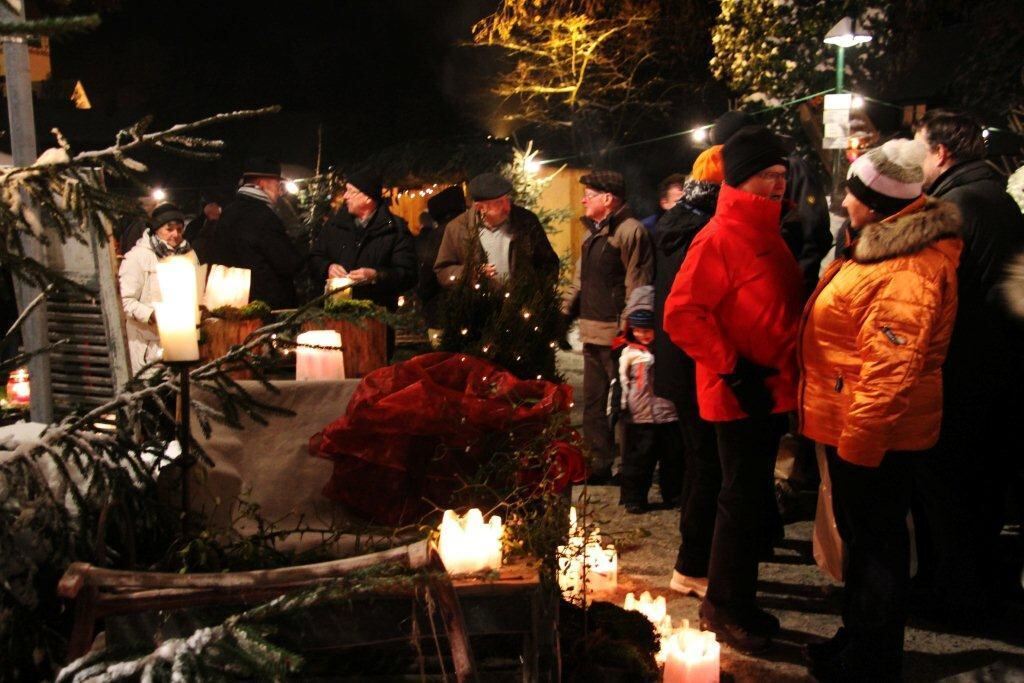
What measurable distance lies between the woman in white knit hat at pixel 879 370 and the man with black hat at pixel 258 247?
432 centimetres

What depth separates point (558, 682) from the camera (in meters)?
3.09

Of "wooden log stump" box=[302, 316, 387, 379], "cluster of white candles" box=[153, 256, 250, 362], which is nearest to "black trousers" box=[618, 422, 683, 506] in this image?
"wooden log stump" box=[302, 316, 387, 379]

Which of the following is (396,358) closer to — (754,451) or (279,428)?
(279,428)

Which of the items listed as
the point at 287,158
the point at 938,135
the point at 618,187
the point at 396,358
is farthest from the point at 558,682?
the point at 287,158

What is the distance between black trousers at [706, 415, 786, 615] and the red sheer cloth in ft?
3.53

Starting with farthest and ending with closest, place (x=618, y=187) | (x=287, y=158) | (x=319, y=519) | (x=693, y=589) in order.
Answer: (x=287, y=158) < (x=618, y=187) < (x=693, y=589) < (x=319, y=519)

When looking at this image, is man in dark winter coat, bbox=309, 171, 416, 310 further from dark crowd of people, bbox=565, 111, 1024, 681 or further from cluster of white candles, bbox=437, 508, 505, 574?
cluster of white candles, bbox=437, 508, 505, 574

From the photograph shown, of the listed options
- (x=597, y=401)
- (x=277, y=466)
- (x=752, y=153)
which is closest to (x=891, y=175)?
(x=752, y=153)

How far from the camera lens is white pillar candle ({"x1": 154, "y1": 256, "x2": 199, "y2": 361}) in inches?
115

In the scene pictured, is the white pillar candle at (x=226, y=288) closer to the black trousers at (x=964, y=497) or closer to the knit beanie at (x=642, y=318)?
the knit beanie at (x=642, y=318)

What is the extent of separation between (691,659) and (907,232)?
183cm

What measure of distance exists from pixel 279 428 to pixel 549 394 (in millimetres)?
1116

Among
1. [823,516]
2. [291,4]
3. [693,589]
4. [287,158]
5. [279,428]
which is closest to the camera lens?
[279,428]

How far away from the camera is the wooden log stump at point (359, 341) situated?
4586 mm
